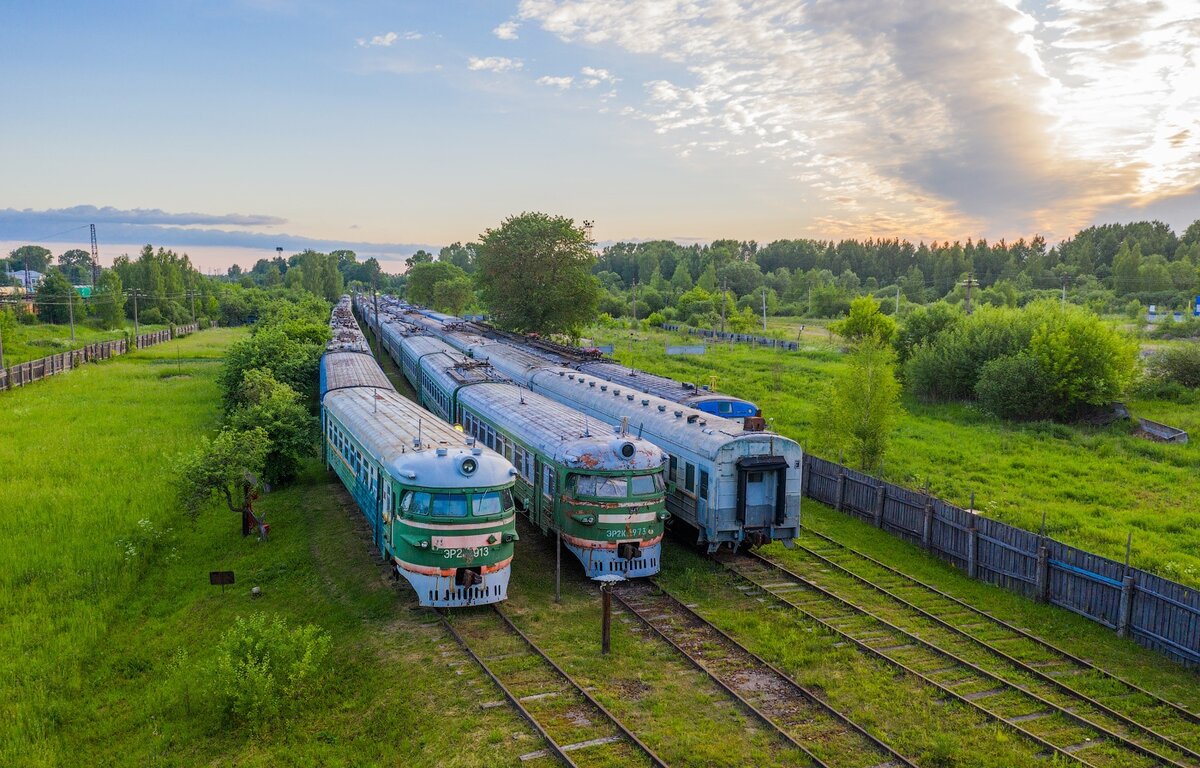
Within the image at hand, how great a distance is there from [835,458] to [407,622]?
20.7 meters

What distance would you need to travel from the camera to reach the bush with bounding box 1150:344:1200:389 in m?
43.8

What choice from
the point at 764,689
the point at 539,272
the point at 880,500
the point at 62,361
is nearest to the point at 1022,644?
the point at 764,689

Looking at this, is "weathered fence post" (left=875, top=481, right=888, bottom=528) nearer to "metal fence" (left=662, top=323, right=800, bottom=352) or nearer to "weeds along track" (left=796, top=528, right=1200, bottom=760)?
"weeds along track" (left=796, top=528, right=1200, bottom=760)

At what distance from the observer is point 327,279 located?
173500 millimetres

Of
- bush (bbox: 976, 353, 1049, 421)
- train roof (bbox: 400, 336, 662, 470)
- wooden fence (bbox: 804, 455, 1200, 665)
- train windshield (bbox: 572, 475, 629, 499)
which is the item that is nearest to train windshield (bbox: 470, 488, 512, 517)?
train windshield (bbox: 572, 475, 629, 499)

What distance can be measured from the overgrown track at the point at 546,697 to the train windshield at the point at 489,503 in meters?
2.38

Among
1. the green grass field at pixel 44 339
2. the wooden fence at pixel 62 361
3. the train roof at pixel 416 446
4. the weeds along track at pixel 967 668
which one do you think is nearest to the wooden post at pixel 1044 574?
the weeds along track at pixel 967 668

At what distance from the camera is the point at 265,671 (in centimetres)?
1274

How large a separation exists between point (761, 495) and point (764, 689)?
6.13m

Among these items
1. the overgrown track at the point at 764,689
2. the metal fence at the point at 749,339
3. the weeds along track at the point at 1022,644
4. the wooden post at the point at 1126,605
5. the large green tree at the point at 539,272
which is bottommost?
the weeds along track at the point at 1022,644

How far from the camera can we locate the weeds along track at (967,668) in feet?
40.0

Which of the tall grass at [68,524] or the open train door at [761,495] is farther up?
the open train door at [761,495]

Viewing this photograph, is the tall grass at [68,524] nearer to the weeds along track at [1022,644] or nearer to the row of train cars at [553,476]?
the row of train cars at [553,476]

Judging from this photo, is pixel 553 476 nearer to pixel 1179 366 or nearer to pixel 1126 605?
pixel 1126 605
